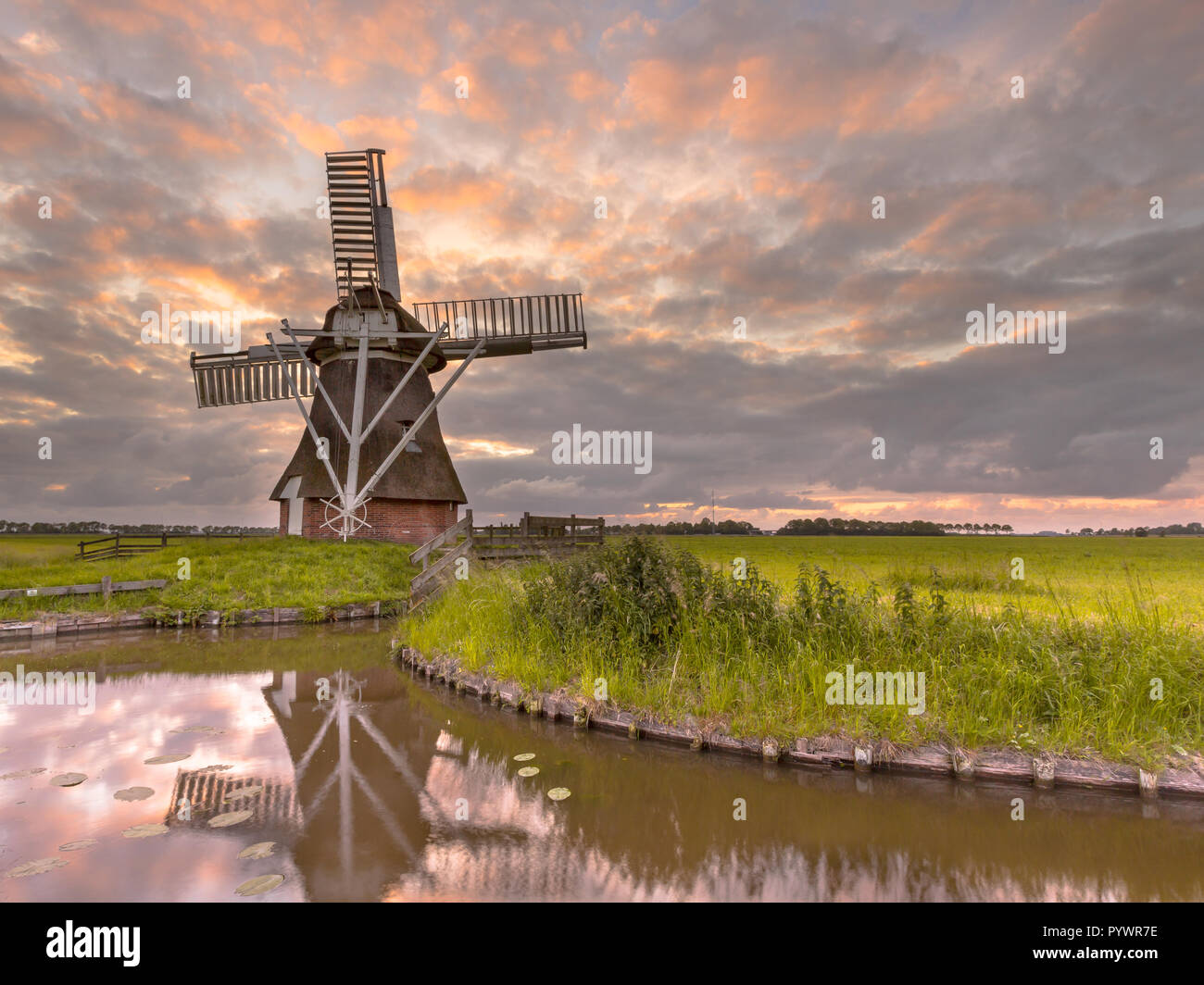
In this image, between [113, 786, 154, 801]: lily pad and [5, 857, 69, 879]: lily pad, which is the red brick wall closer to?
[113, 786, 154, 801]: lily pad

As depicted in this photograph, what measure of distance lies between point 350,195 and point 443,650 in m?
21.0

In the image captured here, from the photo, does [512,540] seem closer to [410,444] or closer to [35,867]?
[410,444]

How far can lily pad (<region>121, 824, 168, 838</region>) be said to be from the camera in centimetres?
411

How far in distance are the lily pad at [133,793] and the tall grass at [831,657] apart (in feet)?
13.0

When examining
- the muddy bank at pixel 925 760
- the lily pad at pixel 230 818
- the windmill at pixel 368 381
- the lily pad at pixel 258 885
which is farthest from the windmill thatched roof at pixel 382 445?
the lily pad at pixel 258 885

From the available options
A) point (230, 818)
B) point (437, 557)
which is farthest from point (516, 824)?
point (437, 557)

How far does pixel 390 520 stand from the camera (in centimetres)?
2148

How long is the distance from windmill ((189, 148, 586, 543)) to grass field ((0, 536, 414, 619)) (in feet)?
7.44

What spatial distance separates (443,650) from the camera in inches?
378

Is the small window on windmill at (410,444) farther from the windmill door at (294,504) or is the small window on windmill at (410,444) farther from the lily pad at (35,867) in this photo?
the lily pad at (35,867)

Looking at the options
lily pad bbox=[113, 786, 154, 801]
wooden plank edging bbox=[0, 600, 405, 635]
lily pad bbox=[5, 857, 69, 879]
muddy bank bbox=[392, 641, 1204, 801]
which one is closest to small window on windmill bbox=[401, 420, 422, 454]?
wooden plank edging bbox=[0, 600, 405, 635]

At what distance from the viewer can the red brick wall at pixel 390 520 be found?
2105 cm

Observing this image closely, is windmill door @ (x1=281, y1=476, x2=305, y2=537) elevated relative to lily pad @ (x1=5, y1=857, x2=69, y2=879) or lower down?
elevated
